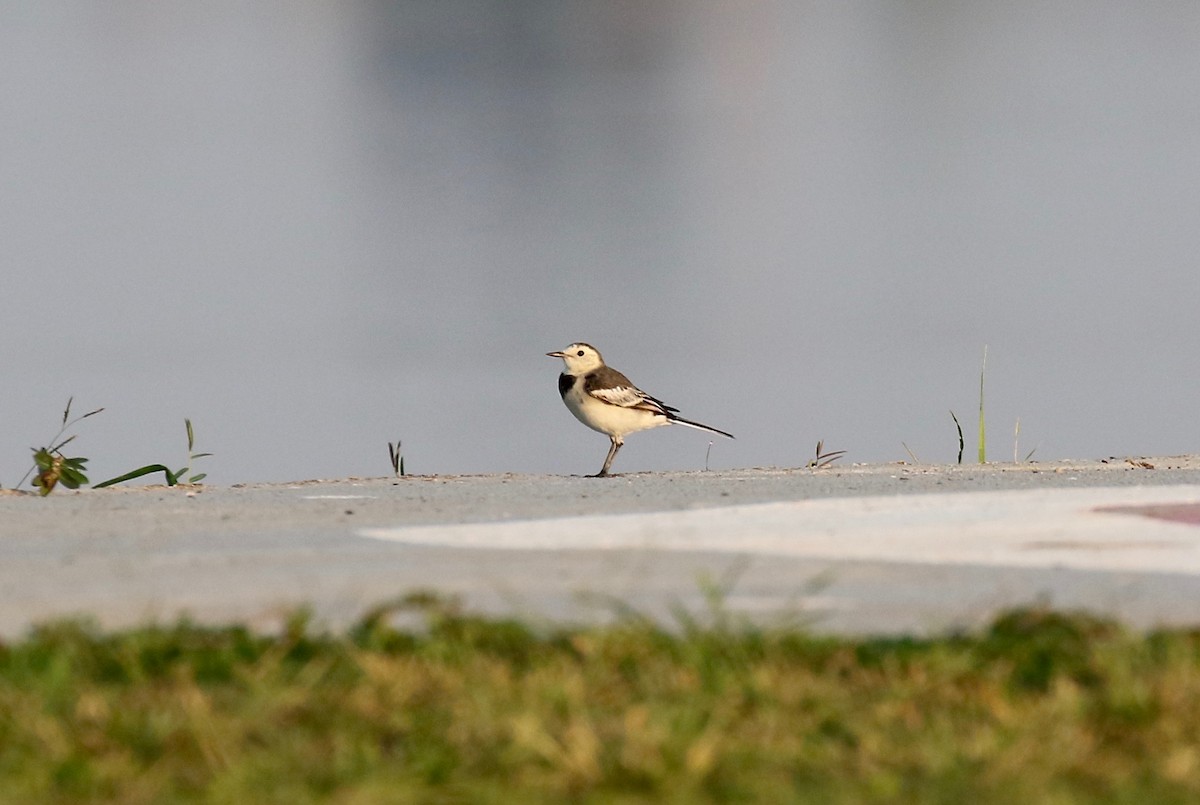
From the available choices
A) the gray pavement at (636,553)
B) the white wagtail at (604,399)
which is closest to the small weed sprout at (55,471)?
the gray pavement at (636,553)

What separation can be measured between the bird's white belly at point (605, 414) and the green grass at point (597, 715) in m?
8.80

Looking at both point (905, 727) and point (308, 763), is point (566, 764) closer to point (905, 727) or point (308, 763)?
point (308, 763)

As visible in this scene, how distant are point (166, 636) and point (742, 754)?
5.60ft

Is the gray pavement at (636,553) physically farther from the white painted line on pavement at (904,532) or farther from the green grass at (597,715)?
the green grass at (597,715)

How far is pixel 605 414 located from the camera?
46.5 feet

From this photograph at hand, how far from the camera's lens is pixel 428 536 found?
7246mm

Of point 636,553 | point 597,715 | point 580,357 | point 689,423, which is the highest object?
point 580,357

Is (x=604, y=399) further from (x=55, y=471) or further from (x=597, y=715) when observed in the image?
(x=597, y=715)

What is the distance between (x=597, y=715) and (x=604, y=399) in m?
9.76

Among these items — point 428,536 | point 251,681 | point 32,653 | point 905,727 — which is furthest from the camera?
point 428,536

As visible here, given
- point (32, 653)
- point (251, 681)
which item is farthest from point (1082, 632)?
point (32, 653)

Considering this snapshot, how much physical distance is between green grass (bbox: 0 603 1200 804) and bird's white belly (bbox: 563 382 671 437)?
880 centimetres

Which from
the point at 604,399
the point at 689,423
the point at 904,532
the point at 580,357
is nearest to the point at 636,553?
the point at 904,532

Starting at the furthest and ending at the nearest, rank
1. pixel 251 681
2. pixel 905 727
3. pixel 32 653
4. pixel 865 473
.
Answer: pixel 865 473 → pixel 32 653 → pixel 251 681 → pixel 905 727
